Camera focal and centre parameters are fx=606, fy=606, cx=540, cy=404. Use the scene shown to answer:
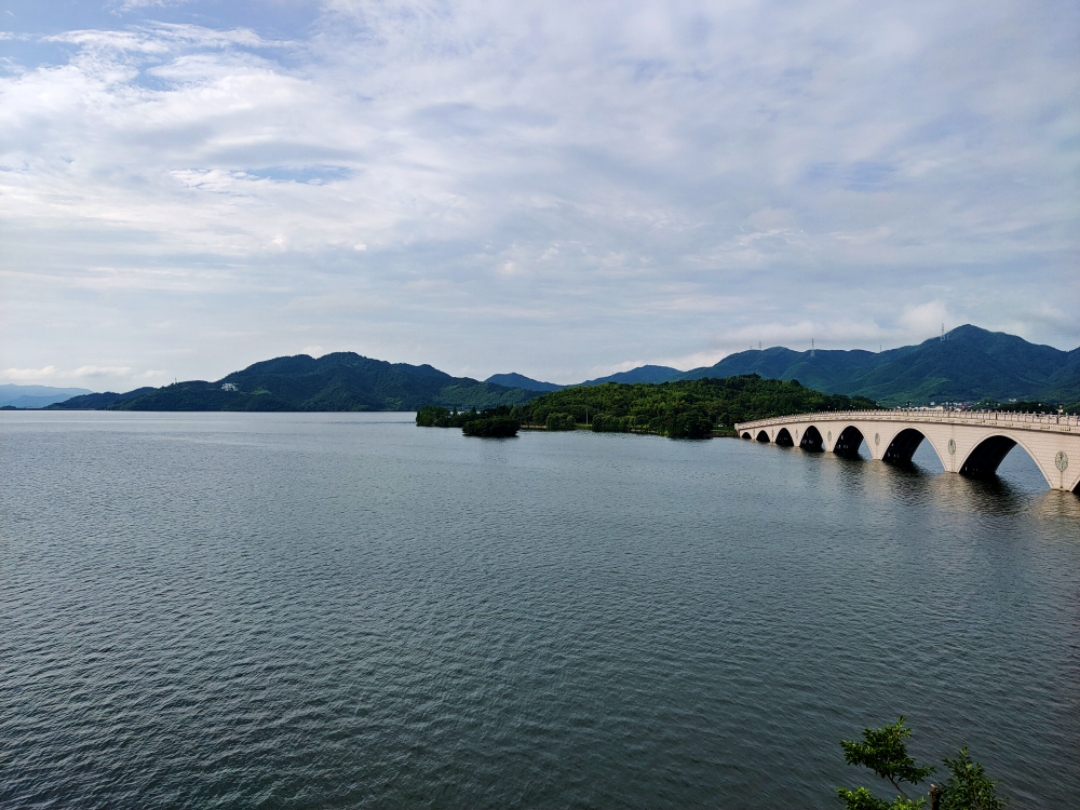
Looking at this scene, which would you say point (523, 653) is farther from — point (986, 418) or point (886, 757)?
A: point (986, 418)

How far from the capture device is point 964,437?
95.2m

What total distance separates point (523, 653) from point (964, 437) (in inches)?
3646

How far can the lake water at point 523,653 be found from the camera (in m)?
22.8

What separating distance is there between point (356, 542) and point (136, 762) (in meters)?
32.7

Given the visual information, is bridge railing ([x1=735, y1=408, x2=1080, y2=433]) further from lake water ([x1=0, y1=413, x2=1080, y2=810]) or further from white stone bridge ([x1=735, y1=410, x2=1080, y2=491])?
lake water ([x1=0, y1=413, x2=1080, y2=810])

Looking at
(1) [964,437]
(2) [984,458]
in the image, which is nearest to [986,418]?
(1) [964,437]

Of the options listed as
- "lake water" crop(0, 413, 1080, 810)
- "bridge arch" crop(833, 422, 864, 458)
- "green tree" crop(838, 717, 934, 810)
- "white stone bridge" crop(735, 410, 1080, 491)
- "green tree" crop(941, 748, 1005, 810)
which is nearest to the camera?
"green tree" crop(941, 748, 1005, 810)

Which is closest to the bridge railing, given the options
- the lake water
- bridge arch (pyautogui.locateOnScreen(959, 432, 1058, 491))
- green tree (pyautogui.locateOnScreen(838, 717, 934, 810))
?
bridge arch (pyautogui.locateOnScreen(959, 432, 1058, 491))

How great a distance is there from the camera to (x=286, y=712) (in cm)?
2672

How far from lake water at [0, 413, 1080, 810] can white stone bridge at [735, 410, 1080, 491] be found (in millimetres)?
9374

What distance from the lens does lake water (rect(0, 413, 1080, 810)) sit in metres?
22.8

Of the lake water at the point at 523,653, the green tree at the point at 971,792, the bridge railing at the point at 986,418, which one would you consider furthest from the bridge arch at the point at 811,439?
the green tree at the point at 971,792

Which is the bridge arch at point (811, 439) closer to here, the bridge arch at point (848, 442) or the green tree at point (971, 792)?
the bridge arch at point (848, 442)

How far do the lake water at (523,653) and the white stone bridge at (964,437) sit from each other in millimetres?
9374
